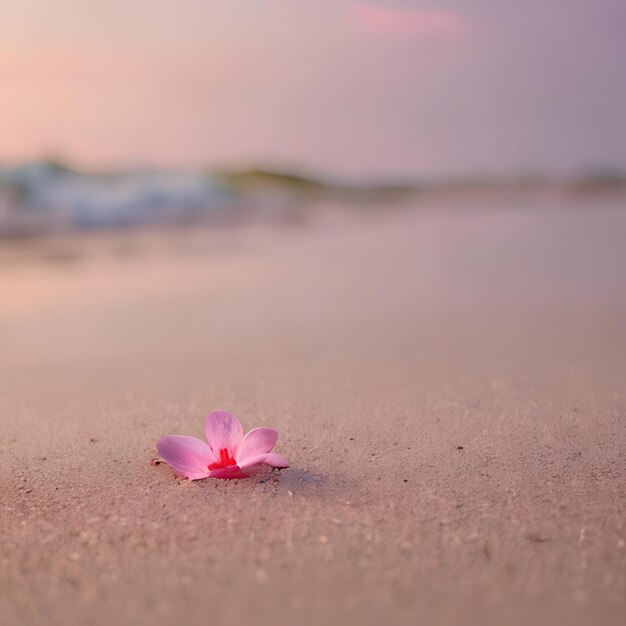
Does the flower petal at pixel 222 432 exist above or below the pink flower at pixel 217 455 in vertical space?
above

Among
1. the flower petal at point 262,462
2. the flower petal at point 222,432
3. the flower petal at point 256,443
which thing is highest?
the flower petal at point 222,432

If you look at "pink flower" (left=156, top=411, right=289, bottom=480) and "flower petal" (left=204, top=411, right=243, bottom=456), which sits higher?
"flower petal" (left=204, top=411, right=243, bottom=456)

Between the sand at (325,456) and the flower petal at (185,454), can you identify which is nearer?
the sand at (325,456)

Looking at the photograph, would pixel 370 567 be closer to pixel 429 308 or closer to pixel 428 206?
pixel 429 308

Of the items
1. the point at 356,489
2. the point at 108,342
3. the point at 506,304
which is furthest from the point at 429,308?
the point at 356,489

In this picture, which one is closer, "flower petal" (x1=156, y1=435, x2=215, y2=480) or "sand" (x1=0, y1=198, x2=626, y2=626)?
"sand" (x1=0, y1=198, x2=626, y2=626)
